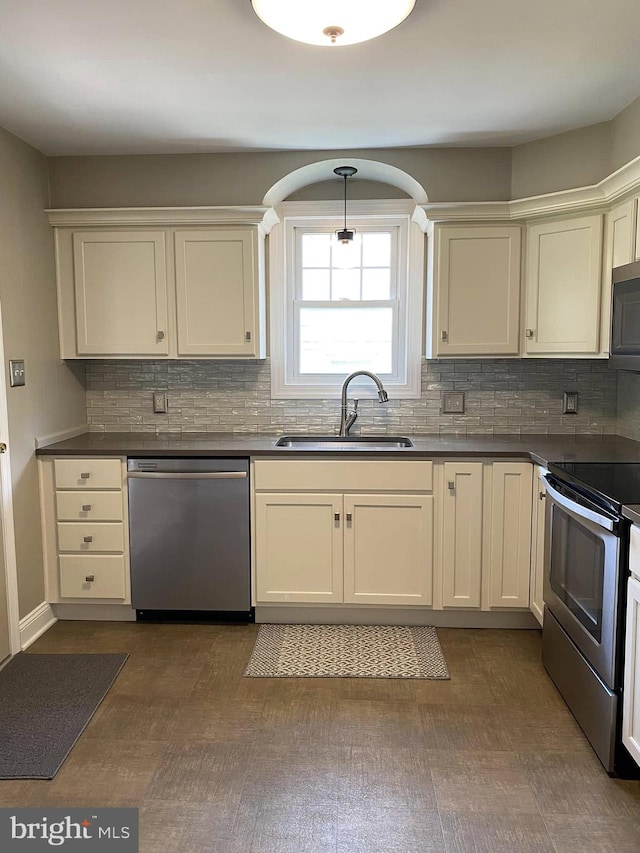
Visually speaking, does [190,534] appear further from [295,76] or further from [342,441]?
[295,76]

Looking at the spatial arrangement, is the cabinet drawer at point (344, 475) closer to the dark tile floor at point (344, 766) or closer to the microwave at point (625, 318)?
the dark tile floor at point (344, 766)

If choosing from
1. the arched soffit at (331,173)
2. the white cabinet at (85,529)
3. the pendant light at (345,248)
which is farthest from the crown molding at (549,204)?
the white cabinet at (85,529)

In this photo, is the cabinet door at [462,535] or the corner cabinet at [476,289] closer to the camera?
the cabinet door at [462,535]

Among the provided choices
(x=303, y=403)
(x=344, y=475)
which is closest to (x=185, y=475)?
(x=344, y=475)

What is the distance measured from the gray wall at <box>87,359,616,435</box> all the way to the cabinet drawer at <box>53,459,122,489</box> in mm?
608

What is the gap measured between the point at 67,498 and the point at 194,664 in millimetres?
1047

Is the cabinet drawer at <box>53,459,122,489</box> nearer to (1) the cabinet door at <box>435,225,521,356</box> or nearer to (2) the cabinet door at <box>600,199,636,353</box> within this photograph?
(1) the cabinet door at <box>435,225,521,356</box>

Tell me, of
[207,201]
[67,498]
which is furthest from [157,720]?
[207,201]

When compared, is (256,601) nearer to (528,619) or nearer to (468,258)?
(528,619)

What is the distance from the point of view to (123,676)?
104 inches

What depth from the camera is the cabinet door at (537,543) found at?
9.26 ft

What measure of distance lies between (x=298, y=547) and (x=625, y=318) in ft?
5.89

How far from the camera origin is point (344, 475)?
3.02m

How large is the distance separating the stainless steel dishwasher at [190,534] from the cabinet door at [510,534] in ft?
3.93
